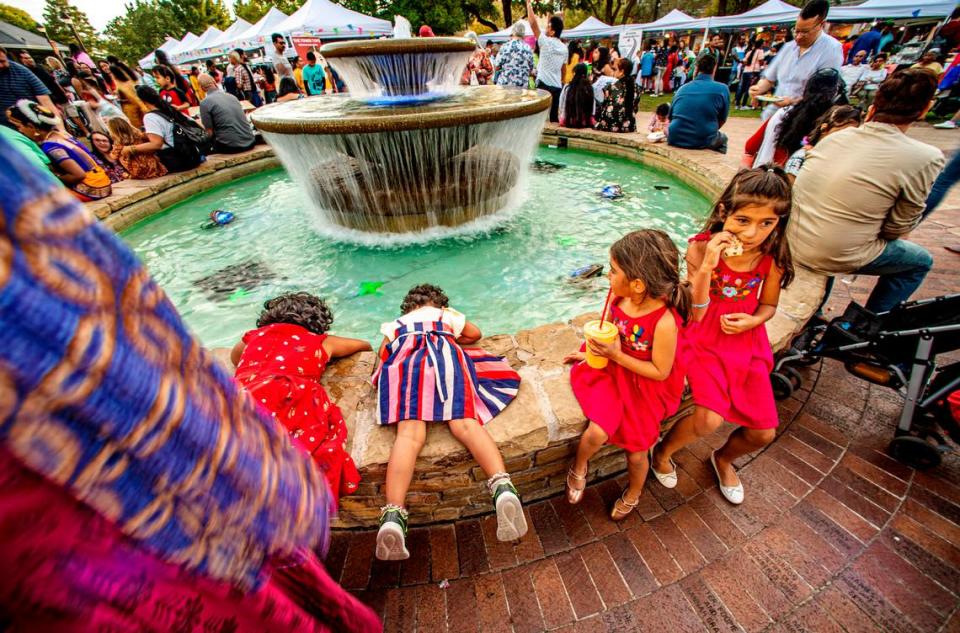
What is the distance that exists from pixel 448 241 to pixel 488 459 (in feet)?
10.8

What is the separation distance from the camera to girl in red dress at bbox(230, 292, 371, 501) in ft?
5.63

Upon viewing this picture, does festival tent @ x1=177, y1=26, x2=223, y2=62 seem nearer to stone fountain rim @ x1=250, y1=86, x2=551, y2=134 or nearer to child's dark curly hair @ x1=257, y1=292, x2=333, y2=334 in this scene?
stone fountain rim @ x1=250, y1=86, x2=551, y2=134

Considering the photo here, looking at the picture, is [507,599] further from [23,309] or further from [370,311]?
[370,311]

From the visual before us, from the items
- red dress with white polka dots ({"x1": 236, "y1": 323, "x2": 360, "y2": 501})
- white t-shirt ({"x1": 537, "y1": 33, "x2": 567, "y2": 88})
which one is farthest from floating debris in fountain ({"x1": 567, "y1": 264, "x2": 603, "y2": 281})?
white t-shirt ({"x1": 537, "y1": 33, "x2": 567, "y2": 88})

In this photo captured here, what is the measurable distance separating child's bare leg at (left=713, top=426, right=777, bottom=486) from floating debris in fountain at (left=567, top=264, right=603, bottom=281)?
204cm

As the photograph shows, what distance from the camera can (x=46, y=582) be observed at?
0.46m

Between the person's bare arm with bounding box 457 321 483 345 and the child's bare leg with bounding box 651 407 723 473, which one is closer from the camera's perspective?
the child's bare leg with bounding box 651 407 723 473

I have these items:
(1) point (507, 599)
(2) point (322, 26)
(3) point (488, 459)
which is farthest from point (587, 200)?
(2) point (322, 26)

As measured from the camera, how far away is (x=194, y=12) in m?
42.9

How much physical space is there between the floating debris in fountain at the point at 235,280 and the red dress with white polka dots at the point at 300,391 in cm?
202

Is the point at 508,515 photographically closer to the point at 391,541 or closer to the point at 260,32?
the point at 391,541

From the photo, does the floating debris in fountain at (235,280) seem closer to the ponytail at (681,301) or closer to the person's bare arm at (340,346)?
the person's bare arm at (340,346)

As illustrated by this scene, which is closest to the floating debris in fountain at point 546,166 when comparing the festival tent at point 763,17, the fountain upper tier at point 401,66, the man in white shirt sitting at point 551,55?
the man in white shirt sitting at point 551,55

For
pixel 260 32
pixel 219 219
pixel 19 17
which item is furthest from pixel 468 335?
pixel 19 17
